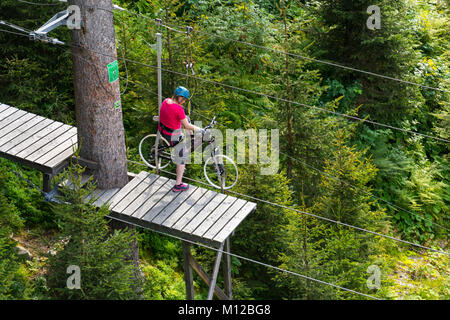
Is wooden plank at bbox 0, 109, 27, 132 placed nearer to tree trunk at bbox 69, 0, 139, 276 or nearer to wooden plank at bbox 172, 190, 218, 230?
tree trunk at bbox 69, 0, 139, 276

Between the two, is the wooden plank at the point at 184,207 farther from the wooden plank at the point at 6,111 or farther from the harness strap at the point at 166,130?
the wooden plank at the point at 6,111

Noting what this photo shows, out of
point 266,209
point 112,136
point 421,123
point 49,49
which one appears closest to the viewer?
point 112,136

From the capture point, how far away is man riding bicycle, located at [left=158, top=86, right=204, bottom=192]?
9.47 meters

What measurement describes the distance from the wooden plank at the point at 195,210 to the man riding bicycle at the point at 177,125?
441 millimetres

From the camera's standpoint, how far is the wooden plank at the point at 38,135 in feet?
34.0

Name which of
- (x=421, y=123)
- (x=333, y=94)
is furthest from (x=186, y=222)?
(x=421, y=123)

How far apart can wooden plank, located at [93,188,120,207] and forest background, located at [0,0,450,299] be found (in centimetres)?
70

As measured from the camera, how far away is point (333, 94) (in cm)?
1582

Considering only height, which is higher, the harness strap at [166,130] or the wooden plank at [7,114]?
the harness strap at [166,130]

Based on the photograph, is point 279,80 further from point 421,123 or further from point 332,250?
point 421,123

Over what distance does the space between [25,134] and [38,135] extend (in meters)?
0.26

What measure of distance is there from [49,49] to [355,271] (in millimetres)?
8554

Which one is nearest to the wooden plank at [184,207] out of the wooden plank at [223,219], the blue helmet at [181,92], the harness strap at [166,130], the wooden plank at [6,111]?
the wooden plank at [223,219]

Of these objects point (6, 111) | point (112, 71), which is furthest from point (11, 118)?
point (112, 71)
